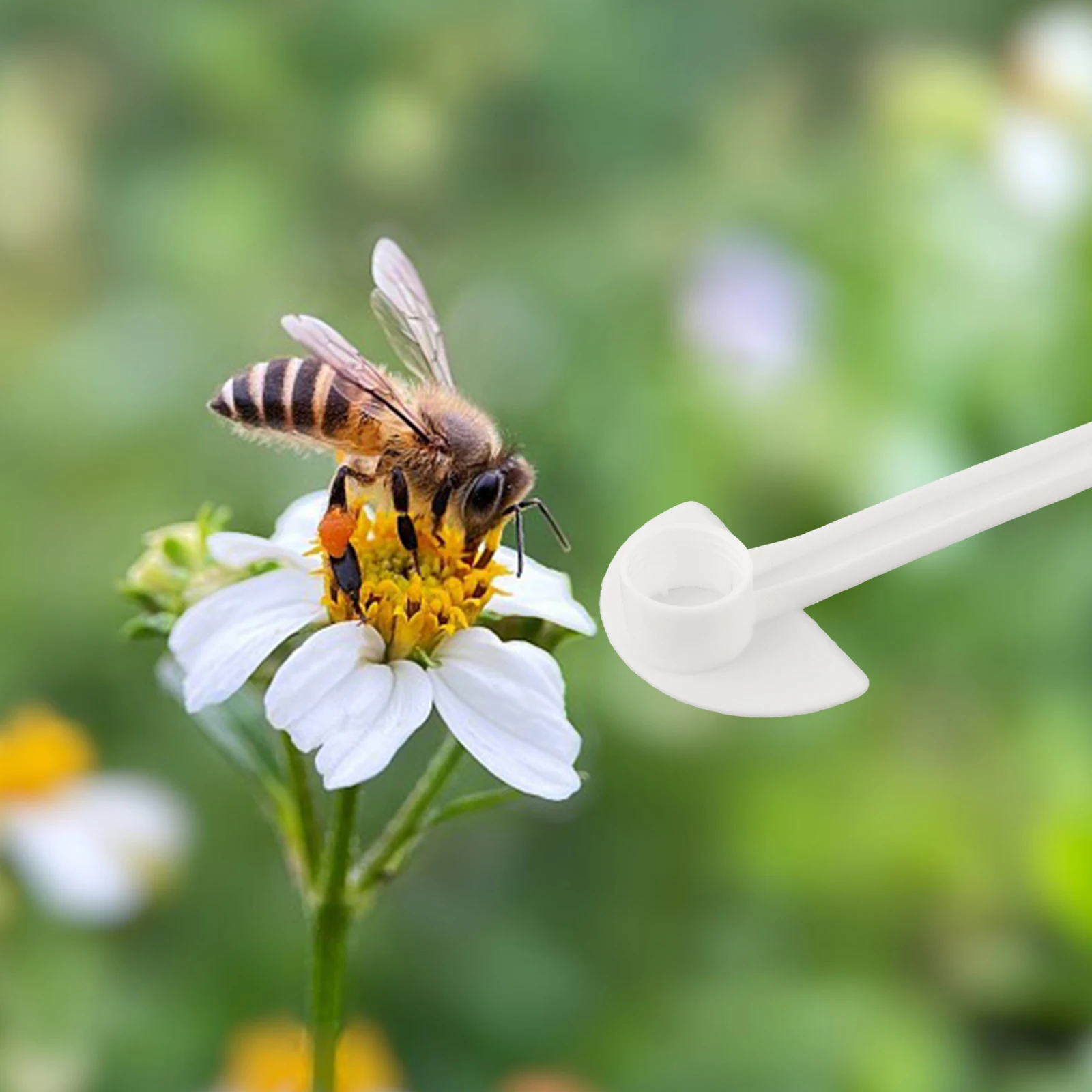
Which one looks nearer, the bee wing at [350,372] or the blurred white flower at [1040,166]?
the bee wing at [350,372]

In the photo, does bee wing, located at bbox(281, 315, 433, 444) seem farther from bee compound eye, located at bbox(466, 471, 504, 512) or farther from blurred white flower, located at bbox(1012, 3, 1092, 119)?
blurred white flower, located at bbox(1012, 3, 1092, 119)

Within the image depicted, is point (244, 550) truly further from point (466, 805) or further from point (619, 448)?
point (619, 448)

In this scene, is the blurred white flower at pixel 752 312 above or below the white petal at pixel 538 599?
above

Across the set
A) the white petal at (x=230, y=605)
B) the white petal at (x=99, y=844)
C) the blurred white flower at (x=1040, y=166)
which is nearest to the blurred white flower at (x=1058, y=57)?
the blurred white flower at (x=1040, y=166)

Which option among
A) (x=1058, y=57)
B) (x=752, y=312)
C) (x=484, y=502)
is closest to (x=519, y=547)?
(x=484, y=502)

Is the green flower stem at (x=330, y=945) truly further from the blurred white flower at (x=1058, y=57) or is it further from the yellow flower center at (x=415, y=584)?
the blurred white flower at (x=1058, y=57)

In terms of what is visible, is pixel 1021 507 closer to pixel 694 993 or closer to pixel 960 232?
pixel 694 993

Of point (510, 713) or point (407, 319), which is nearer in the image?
point (510, 713)
